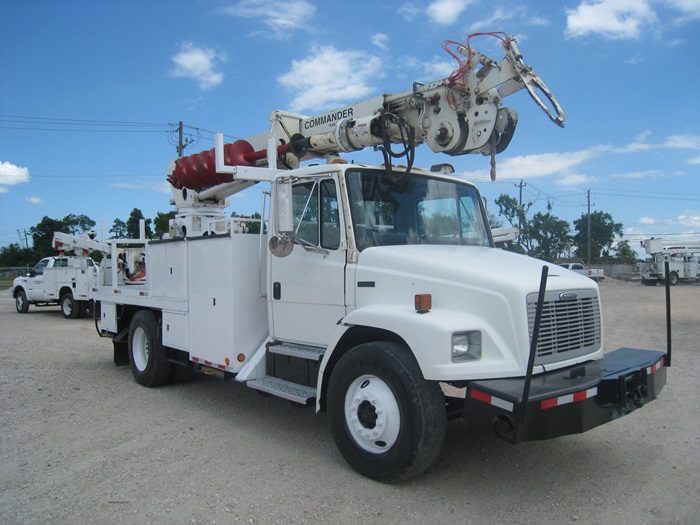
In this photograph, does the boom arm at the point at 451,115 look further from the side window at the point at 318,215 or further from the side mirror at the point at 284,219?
the side mirror at the point at 284,219

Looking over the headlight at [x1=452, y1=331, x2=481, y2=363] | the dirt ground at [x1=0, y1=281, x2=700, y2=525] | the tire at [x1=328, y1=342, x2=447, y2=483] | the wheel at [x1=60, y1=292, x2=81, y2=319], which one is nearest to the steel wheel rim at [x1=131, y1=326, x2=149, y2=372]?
the dirt ground at [x1=0, y1=281, x2=700, y2=525]

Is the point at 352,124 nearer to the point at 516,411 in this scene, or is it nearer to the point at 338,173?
the point at 338,173

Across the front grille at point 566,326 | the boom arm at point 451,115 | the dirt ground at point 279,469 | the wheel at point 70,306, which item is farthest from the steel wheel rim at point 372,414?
the wheel at point 70,306

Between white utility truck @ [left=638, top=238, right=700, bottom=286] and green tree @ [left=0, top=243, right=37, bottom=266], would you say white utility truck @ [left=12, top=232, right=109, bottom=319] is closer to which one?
white utility truck @ [left=638, top=238, right=700, bottom=286]

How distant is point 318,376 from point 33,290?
19212mm

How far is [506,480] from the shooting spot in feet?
14.6

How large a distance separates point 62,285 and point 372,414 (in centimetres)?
1787

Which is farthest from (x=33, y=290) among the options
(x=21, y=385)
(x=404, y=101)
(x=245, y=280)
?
(x=404, y=101)

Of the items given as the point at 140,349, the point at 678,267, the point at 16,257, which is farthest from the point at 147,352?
the point at 16,257

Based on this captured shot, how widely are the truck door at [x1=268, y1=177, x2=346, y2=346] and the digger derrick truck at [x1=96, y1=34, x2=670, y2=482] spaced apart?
0.05ft

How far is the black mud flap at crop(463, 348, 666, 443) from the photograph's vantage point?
3.60 m

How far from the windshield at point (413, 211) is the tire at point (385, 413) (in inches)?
43.0

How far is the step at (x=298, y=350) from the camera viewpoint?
5098mm

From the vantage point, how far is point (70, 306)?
18641mm
